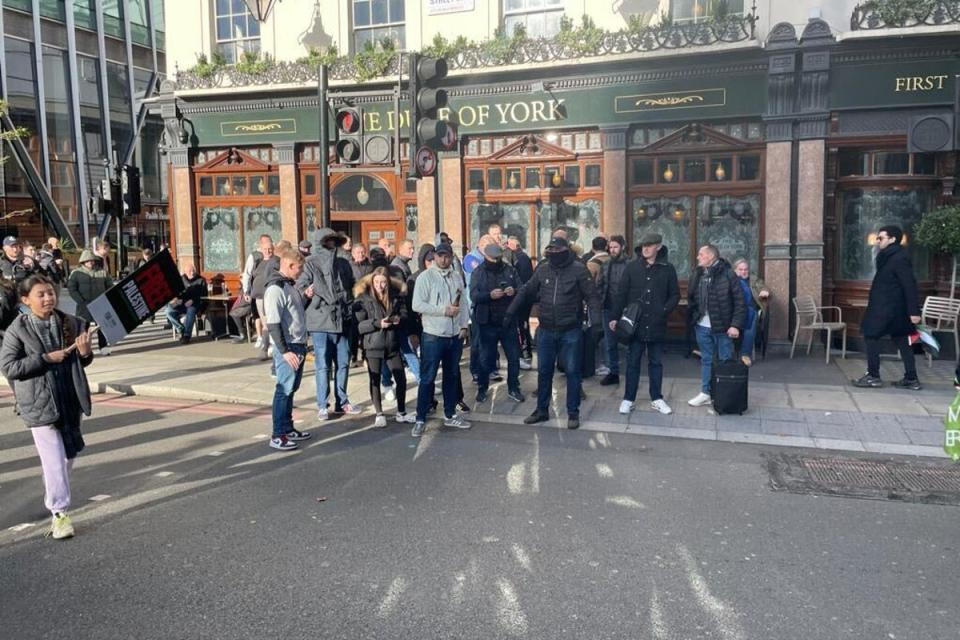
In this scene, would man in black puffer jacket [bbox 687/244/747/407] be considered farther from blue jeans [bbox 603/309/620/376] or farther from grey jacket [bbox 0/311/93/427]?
grey jacket [bbox 0/311/93/427]

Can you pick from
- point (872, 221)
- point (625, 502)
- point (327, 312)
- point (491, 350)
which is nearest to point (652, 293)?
point (491, 350)

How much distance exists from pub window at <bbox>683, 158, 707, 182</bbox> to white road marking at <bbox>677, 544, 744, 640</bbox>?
8978 mm

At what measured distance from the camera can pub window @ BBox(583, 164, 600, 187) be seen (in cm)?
1319

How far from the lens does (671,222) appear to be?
505 inches

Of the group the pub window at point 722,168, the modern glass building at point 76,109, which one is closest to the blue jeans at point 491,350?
the pub window at point 722,168

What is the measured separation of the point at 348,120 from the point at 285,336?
4.02 meters

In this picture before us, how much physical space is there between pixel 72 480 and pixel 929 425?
308 inches

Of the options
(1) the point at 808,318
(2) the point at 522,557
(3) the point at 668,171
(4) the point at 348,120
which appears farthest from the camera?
(3) the point at 668,171

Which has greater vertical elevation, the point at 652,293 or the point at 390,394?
the point at 652,293

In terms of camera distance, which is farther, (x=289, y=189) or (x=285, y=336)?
(x=289, y=189)

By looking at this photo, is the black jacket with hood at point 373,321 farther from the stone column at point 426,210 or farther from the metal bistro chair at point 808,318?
the metal bistro chair at point 808,318

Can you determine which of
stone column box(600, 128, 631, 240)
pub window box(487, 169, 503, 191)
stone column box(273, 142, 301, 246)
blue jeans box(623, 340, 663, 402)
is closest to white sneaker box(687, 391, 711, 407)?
blue jeans box(623, 340, 663, 402)

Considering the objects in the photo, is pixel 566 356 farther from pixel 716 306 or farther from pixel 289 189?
pixel 289 189

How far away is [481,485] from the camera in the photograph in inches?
242
